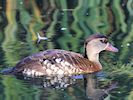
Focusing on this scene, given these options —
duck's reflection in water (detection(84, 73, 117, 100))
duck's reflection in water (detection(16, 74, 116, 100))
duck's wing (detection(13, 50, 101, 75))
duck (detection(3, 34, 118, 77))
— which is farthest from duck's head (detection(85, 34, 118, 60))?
duck's reflection in water (detection(84, 73, 117, 100))

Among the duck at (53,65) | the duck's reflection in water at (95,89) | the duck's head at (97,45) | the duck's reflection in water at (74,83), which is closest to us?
the duck's reflection in water at (95,89)

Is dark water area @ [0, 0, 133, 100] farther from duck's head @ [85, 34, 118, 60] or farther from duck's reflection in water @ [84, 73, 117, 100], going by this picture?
duck's head @ [85, 34, 118, 60]

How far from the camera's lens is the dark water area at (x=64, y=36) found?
7.58 metres

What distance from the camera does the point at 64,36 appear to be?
35.0 ft

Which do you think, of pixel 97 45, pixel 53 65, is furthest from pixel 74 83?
pixel 97 45

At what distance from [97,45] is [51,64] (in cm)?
80

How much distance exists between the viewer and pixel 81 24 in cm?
1180

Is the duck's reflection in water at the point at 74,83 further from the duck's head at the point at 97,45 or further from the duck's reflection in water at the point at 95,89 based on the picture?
the duck's head at the point at 97,45

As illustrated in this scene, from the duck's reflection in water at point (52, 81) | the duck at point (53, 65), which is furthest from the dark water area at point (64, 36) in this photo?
the duck at point (53, 65)

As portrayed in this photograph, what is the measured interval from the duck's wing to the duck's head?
0.32m

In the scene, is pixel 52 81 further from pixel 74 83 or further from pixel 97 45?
pixel 97 45

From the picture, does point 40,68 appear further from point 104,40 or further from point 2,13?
point 2,13

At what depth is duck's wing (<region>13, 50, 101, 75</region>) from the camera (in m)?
8.32

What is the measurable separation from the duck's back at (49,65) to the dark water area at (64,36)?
0.17 m
